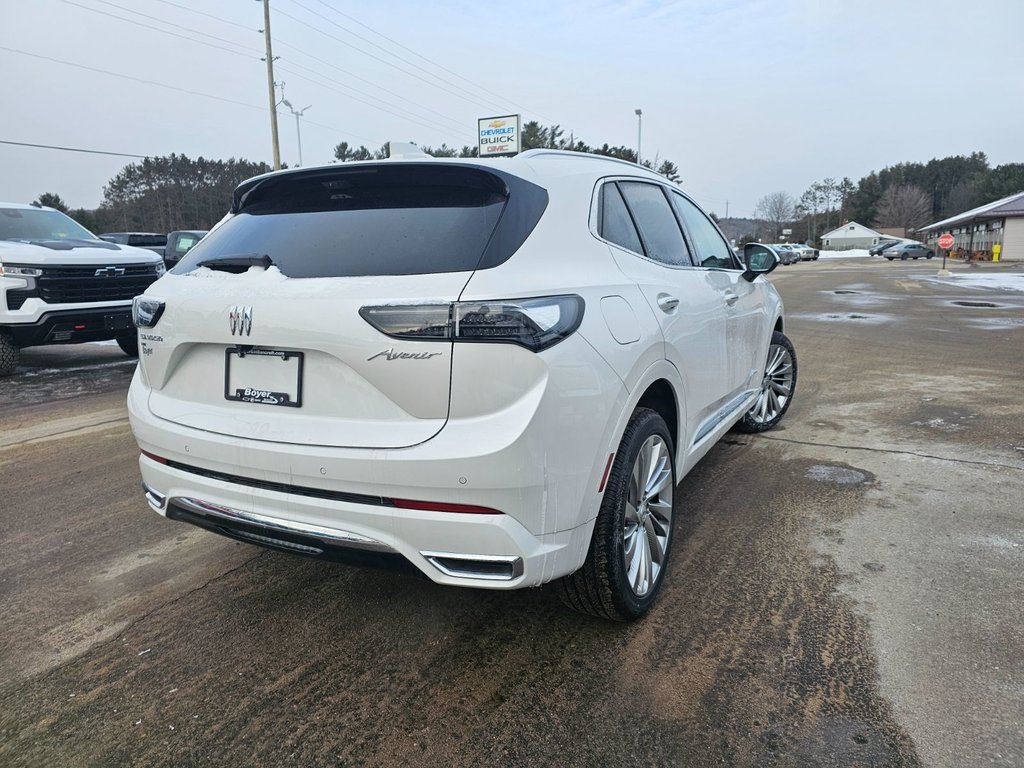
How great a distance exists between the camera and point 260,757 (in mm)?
2045

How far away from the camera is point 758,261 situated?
4.36m

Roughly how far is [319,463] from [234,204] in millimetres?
1418

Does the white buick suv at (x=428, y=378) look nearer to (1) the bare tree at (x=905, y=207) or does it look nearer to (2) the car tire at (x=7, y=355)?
(2) the car tire at (x=7, y=355)

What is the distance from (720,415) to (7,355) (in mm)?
7810

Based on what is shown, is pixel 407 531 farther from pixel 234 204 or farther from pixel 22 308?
pixel 22 308

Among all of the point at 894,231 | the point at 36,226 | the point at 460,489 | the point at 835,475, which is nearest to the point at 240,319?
the point at 460,489

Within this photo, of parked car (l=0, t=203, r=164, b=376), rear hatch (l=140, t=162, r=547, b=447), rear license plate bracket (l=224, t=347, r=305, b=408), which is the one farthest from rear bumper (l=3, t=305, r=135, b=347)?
rear license plate bracket (l=224, t=347, r=305, b=408)

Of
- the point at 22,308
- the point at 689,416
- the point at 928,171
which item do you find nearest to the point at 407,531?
the point at 689,416

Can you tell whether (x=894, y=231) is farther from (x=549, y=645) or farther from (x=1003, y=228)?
(x=549, y=645)

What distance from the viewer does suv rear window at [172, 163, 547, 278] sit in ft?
7.18

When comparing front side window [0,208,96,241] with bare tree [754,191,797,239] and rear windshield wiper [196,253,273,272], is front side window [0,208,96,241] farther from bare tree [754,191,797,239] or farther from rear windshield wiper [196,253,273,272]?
bare tree [754,191,797,239]

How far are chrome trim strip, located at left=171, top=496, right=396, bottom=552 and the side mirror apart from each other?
3.07 meters

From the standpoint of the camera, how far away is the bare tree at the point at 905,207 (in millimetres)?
105875

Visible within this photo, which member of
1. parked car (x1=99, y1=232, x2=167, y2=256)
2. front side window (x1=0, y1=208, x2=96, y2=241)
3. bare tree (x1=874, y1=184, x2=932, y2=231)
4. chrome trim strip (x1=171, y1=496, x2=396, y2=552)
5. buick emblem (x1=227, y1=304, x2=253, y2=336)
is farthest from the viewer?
bare tree (x1=874, y1=184, x2=932, y2=231)
